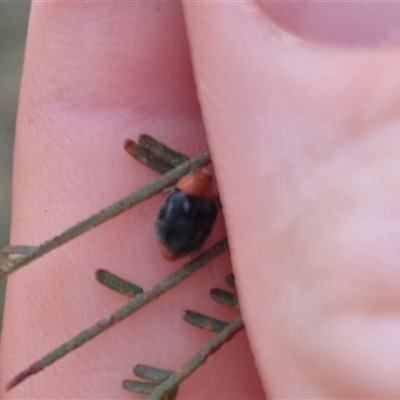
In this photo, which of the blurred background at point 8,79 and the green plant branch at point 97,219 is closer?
the green plant branch at point 97,219

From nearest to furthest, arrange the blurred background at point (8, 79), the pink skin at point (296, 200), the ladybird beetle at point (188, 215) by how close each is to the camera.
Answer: the pink skin at point (296, 200) → the ladybird beetle at point (188, 215) → the blurred background at point (8, 79)

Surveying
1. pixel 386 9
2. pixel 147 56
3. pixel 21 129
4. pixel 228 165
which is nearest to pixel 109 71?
pixel 147 56

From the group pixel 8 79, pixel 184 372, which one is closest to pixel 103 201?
pixel 184 372

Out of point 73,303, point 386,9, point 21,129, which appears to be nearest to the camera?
point 386,9

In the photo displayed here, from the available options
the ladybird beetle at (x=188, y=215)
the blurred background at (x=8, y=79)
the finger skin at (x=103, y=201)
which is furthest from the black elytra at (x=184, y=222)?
the blurred background at (x=8, y=79)

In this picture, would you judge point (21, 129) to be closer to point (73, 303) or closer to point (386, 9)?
point (73, 303)

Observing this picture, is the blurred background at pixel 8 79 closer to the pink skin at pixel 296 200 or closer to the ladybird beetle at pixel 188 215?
the pink skin at pixel 296 200
